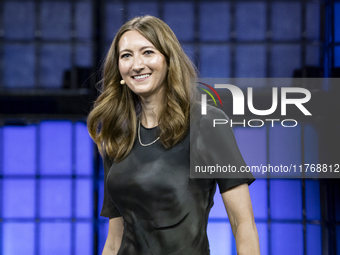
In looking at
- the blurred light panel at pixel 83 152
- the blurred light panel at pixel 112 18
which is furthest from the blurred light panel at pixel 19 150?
the blurred light panel at pixel 112 18

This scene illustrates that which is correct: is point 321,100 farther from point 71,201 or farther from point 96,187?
point 71,201

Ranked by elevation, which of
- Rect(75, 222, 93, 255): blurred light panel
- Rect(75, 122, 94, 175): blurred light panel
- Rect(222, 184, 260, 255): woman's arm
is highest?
Rect(75, 122, 94, 175): blurred light panel

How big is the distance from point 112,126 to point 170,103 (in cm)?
19

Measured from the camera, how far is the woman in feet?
3.00

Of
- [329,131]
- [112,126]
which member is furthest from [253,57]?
[112,126]

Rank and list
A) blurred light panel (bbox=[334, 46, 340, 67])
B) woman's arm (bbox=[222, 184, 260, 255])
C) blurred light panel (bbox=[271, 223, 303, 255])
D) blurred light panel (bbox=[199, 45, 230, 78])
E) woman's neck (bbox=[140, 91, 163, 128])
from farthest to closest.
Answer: blurred light panel (bbox=[199, 45, 230, 78])
blurred light panel (bbox=[271, 223, 303, 255])
blurred light panel (bbox=[334, 46, 340, 67])
woman's neck (bbox=[140, 91, 163, 128])
woman's arm (bbox=[222, 184, 260, 255])

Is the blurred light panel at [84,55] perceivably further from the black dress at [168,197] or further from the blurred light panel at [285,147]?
the black dress at [168,197]

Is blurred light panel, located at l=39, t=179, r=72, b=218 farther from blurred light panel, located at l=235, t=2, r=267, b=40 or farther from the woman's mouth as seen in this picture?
the woman's mouth

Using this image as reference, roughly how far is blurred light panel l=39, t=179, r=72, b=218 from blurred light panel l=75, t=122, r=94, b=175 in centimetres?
16

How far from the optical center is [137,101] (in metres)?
1.12

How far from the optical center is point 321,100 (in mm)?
3141

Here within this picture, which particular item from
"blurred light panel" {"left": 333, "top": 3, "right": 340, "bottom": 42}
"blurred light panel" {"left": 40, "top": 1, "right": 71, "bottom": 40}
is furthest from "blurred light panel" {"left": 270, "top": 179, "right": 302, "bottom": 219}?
"blurred light panel" {"left": 40, "top": 1, "right": 71, "bottom": 40}

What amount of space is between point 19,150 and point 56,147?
12.2 inches

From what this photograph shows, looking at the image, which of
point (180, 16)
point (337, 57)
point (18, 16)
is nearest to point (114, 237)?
point (180, 16)
